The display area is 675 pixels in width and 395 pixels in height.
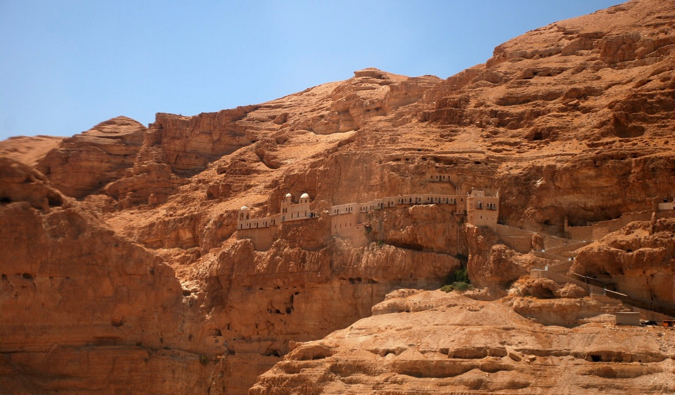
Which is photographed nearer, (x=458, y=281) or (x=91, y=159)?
(x=458, y=281)

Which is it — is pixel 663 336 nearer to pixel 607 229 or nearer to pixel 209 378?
pixel 607 229

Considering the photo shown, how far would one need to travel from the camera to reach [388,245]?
72125mm

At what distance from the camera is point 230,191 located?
95375 mm

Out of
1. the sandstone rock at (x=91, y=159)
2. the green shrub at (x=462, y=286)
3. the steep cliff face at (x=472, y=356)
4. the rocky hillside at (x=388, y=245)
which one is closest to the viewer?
the steep cliff face at (x=472, y=356)

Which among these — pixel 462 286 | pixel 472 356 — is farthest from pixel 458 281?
pixel 472 356

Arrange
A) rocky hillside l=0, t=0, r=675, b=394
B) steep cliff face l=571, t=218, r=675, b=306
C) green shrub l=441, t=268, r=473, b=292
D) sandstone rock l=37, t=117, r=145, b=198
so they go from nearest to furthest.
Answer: steep cliff face l=571, t=218, r=675, b=306 → rocky hillside l=0, t=0, r=675, b=394 → green shrub l=441, t=268, r=473, b=292 → sandstone rock l=37, t=117, r=145, b=198

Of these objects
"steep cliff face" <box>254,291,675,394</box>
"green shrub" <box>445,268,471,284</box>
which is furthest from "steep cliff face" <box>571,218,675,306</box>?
"green shrub" <box>445,268,471,284</box>

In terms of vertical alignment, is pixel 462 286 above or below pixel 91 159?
below

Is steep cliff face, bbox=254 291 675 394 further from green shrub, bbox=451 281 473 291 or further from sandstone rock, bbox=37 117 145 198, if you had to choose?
sandstone rock, bbox=37 117 145 198

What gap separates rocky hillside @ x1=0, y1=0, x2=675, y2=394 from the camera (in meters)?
63.3

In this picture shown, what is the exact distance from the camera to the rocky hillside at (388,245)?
63.3 meters

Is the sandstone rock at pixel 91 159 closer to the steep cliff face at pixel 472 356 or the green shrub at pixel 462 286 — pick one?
the steep cliff face at pixel 472 356

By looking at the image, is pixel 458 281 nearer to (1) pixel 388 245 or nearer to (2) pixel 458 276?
(2) pixel 458 276

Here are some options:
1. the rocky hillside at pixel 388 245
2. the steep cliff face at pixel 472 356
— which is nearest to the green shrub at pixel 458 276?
the rocky hillside at pixel 388 245
